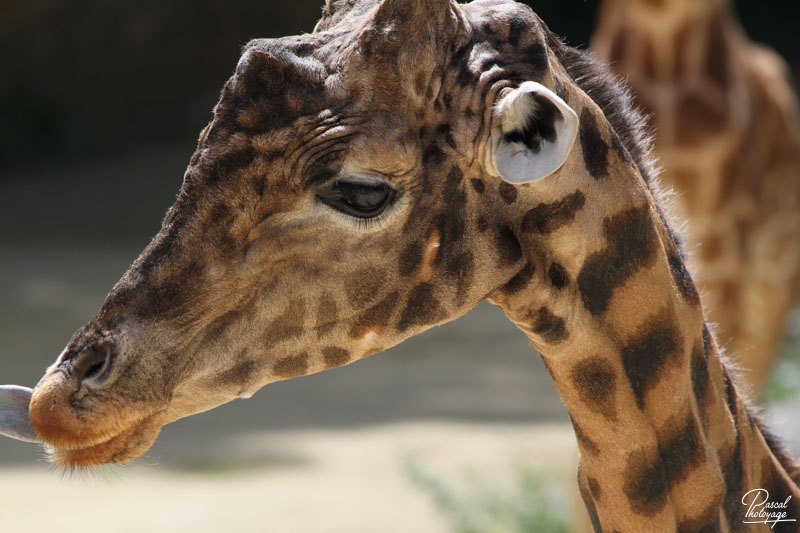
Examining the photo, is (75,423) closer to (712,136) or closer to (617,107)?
(617,107)

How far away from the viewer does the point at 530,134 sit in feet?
5.83

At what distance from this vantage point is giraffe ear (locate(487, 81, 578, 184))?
169 cm

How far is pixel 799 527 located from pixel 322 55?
4.68ft

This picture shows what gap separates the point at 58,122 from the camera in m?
14.9

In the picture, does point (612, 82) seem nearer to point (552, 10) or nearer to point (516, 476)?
point (516, 476)

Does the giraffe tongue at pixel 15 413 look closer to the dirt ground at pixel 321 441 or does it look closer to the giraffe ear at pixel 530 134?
the giraffe ear at pixel 530 134

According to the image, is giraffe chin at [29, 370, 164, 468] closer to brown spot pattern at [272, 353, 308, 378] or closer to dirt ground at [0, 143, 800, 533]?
brown spot pattern at [272, 353, 308, 378]

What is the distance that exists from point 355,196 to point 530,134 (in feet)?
1.08

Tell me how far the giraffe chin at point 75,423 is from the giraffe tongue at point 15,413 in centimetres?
6

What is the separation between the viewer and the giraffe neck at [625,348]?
1.89m

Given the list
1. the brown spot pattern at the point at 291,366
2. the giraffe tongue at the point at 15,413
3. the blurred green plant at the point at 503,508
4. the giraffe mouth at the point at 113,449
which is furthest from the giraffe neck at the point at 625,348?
the blurred green plant at the point at 503,508

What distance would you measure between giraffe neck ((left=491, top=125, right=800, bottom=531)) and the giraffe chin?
735mm

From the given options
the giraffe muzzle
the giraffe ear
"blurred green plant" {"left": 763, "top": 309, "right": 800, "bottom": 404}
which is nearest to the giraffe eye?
the giraffe ear

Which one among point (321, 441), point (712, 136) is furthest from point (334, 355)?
point (321, 441)
